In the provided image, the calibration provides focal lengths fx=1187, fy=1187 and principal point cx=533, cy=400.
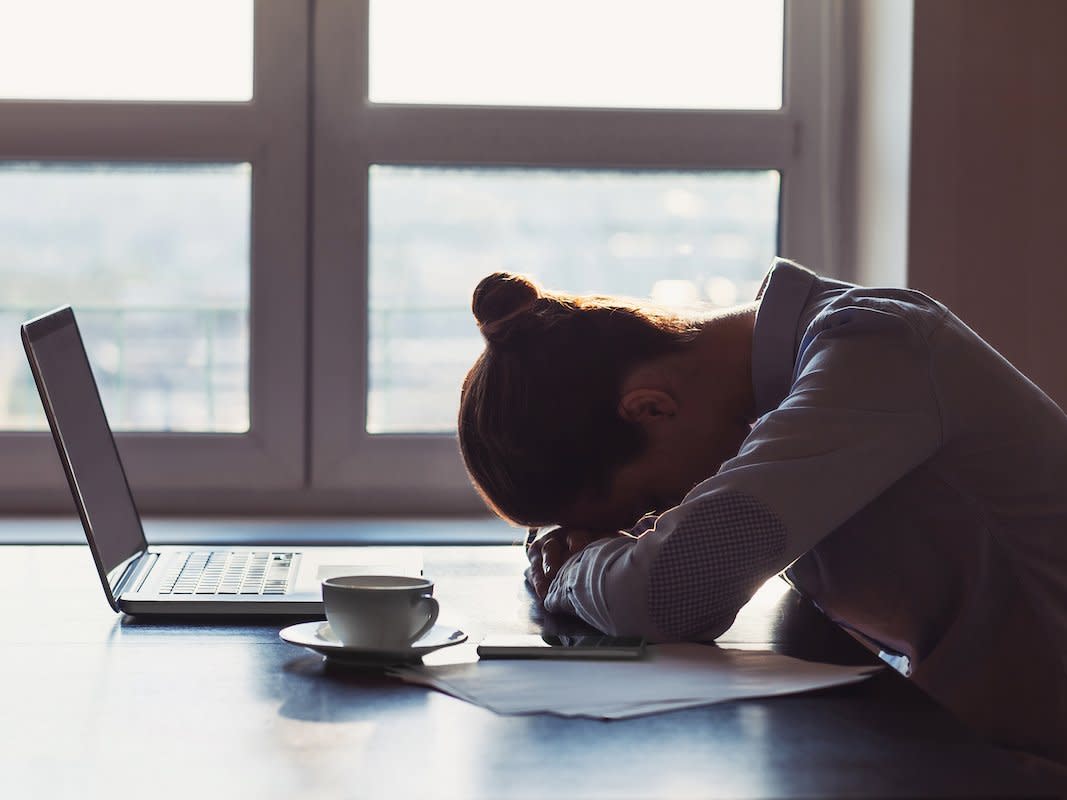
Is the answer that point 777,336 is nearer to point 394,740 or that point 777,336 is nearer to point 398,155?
point 394,740

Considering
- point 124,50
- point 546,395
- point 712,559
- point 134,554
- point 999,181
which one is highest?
point 124,50

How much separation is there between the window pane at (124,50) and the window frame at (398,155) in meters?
0.18

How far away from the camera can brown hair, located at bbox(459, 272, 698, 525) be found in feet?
3.87

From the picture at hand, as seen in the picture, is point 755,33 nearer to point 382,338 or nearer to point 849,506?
point 382,338

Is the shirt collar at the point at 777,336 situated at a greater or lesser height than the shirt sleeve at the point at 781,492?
greater

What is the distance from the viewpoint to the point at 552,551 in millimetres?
1253

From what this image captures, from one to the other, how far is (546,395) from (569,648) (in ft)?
1.05

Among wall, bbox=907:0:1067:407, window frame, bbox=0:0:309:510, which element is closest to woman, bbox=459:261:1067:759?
wall, bbox=907:0:1067:407

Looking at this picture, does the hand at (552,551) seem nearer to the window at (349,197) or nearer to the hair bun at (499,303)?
the hair bun at (499,303)

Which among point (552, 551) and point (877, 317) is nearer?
point (877, 317)

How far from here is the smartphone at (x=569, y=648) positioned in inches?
36.1

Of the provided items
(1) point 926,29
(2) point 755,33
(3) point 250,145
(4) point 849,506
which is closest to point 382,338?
(3) point 250,145

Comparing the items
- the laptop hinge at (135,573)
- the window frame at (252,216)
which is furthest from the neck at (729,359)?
the window frame at (252,216)

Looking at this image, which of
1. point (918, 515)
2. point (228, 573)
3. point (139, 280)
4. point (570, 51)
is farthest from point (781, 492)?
point (139, 280)
